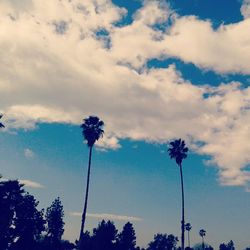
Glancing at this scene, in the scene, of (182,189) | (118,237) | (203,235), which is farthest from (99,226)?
(203,235)

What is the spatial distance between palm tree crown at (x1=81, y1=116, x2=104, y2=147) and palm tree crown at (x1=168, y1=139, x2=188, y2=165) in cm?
1908

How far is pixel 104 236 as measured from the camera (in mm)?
82750

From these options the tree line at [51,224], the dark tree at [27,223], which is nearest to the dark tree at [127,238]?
the tree line at [51,224]

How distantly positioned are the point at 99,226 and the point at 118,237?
6.75 m

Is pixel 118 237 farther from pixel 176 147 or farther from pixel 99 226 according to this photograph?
pixel 176 147

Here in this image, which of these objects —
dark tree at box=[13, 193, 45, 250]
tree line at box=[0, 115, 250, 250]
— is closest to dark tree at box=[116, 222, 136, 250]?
tree line at box=[0, 115, 250, 250]

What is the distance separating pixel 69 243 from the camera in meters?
80.2

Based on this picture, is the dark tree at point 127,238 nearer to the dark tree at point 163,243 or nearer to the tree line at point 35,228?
the tree line at point 35,228

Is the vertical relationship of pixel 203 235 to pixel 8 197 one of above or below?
above

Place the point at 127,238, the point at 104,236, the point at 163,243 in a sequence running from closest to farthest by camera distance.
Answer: the point at 104,236
the point at 127,238
the point at 163,243

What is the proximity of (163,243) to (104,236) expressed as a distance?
323ft

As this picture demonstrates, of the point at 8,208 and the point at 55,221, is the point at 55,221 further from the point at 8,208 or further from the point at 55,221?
the point at 8,208

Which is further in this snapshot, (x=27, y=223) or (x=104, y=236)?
(x=104, y=236)

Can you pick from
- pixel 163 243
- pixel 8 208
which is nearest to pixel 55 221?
pixel 8 208
